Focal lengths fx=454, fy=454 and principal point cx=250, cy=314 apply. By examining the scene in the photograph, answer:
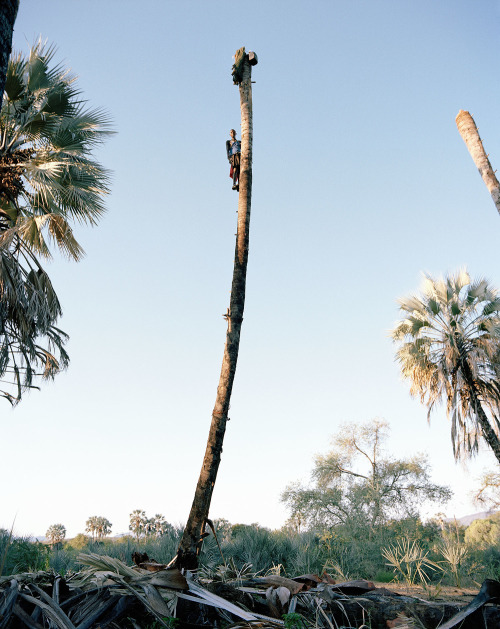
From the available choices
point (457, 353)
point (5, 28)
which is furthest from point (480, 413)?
point (5, 28)

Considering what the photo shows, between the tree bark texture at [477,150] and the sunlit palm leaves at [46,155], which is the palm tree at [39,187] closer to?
the sunlit palm leaves at [46,155]

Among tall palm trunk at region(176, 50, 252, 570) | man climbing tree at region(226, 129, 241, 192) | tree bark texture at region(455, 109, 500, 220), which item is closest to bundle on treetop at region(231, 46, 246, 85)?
tall palm trunk at region(176, 50, 252, 570)

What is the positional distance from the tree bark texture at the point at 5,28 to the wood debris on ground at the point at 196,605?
2512 millimetres

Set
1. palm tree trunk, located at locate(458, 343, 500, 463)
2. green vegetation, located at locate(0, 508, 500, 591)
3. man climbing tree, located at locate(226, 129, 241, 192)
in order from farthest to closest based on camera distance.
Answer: palm tree trunk, located at locate(458, 343, 500, 463) → man climbing tree, located at locate(226, 129, 241, 192) → green vegetation, located at locate(0, 508, 500, 591)

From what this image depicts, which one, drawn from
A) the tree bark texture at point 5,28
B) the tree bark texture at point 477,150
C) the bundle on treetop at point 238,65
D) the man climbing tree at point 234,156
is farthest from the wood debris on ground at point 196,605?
the tree bark texture at point 477,150

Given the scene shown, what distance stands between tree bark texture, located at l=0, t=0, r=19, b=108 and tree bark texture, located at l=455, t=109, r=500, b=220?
10.1 m

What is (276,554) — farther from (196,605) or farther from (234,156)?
(234,156)

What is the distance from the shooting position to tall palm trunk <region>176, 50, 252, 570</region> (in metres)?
4.90

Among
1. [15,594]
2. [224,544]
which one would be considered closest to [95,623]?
[15,594]

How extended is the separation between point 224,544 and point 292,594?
6.16 meters

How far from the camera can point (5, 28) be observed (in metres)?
2.22

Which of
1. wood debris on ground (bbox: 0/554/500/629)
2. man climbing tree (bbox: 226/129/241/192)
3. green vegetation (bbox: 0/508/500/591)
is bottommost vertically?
wood debris on ground (bbox: 0/554/500/629)

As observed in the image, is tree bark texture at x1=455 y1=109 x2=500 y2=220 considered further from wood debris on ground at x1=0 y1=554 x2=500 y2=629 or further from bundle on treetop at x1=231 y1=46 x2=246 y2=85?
wood debris on ground at x1=0 y1=554 x2=500 y2=629

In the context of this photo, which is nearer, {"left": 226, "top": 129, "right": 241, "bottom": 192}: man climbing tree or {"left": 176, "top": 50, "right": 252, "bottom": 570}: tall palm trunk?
{"left": 176, "top": 50, "right": 252, "bottom": 570}: tall palm trunk
